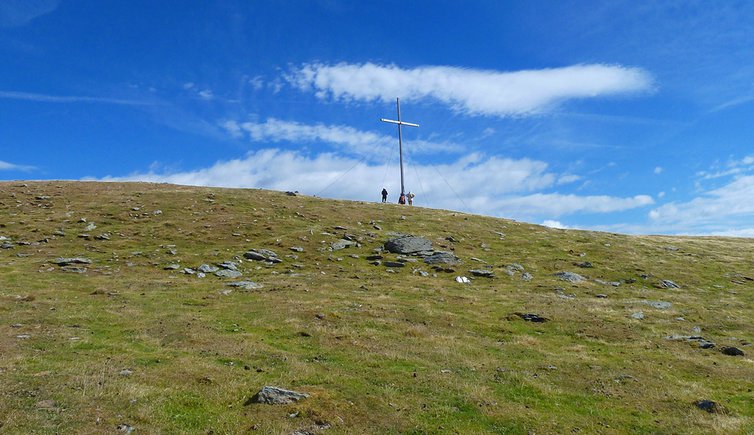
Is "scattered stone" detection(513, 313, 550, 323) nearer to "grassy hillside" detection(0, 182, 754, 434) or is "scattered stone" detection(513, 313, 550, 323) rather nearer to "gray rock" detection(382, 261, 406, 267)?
"grassy hillside" detection(0, 182, 754, 434)

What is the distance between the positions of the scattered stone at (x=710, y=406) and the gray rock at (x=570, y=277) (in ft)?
103

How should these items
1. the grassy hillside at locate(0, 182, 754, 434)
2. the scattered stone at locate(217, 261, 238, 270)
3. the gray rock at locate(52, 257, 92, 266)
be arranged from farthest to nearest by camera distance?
the scattered stone at locate(217, 261, 238, 270) → the gray rock at locate(52, 257, 92, 266) → the grassy hillside at locate(0, 182, 754, 434)

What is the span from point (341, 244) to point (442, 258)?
1207cm

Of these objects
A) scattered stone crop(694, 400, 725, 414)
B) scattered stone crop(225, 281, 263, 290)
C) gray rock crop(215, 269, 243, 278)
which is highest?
gray rock crop(215, 269, 243, 278)

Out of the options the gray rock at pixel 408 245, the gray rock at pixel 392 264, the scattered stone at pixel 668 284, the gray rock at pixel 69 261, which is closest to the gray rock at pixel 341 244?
the gray rock at pixel 408 245

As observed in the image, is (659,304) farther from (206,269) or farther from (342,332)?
(206,269)

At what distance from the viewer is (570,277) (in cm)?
5297

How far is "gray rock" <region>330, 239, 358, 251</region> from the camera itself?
Result: 2289 inches

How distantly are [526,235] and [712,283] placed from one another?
25630 mm

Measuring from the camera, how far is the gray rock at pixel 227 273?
45.8 meters

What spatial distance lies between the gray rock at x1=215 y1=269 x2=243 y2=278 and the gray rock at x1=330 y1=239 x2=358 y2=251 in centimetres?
1365

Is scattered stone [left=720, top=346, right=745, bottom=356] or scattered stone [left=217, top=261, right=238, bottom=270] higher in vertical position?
scattered stone [left=217, top=261, right=238, bottom=270]

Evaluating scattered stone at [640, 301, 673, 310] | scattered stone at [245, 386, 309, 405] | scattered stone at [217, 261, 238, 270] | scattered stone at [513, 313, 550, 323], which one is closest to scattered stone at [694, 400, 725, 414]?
scattered stone at [513, 313, 550, 323]

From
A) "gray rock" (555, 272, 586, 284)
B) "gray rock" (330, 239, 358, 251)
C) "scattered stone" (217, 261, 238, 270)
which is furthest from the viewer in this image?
"gray rock" (330, 239, 358, 251)
